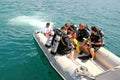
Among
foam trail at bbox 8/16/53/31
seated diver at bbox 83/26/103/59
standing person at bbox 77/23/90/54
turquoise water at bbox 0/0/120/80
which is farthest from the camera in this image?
foam trail at bbox 8/16/53/31

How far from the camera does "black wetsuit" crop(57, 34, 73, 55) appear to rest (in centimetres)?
692

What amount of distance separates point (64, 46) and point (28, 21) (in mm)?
7723

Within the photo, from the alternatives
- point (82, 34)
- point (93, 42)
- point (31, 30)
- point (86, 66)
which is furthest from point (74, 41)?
point (31, 30)

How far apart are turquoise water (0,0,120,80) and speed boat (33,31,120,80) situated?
1.37 ft

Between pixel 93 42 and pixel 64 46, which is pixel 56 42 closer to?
pixel 64 46

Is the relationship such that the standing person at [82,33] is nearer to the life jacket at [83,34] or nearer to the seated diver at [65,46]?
the life jacket at [83,34]

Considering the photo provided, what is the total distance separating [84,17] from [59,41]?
33.4 ft

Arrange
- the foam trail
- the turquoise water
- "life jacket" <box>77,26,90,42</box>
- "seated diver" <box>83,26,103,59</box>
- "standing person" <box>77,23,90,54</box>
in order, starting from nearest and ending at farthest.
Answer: "seated diver" <box>83,26,103,59</box> → the turquoise water → "standing person" <box>77,23,90,54</box> → "life jacket" <box>77,26,90,42</box> → the foam trail

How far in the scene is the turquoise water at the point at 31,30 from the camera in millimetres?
7852

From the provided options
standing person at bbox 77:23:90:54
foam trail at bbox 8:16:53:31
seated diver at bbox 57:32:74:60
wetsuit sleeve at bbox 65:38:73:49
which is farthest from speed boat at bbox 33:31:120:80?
foam trail at bbox 8:16:53:31

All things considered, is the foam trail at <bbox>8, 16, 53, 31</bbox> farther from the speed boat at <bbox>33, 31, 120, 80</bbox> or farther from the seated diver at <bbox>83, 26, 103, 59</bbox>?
the seated diver at <bbox>83, 26, 103, 59</bbox>

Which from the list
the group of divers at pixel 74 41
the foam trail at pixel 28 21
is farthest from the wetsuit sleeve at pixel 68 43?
the foam trail at pixel 28 21

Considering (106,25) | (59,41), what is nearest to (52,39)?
(59,41)

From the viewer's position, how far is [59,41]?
A: 6.94 meters
